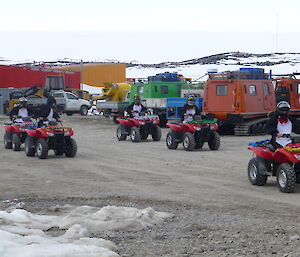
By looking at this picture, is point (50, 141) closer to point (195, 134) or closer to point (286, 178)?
point (195, 134)

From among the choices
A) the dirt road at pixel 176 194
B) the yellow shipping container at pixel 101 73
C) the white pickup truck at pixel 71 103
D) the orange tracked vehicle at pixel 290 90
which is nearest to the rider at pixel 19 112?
the dirt road at pixel 176 194

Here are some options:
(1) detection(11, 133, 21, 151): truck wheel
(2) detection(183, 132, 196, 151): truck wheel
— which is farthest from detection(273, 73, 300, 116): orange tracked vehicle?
(1) detection(11, 133, 21, 151): truck wheel

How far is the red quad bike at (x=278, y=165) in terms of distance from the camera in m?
11.1

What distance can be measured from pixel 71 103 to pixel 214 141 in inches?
975

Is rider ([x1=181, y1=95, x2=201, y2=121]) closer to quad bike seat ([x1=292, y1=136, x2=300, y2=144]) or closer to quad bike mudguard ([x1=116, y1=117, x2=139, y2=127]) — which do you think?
quad bike mudguard ([x1=116, y1=117, x2=139, y2=127])

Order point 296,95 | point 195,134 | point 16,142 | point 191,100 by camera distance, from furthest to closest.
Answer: point 296,95
point 191,100
point 195,134
point 16,142

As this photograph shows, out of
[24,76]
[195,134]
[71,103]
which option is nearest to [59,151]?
[195,134]

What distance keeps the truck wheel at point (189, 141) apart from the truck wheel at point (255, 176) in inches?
274

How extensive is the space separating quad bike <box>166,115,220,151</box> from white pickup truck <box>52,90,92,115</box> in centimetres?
2379

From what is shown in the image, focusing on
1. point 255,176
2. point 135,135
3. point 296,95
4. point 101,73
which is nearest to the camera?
point 255,176

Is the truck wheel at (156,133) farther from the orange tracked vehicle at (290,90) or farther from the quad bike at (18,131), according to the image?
the orange tracked vehicle at (290,90)

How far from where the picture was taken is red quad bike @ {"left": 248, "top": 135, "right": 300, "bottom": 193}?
36.5 ft

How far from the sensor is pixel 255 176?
12180 millimetres

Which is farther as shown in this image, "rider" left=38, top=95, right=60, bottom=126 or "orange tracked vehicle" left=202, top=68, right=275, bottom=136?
"orange tracked vehicle" left=202, top=68, right=275, bottom=136
